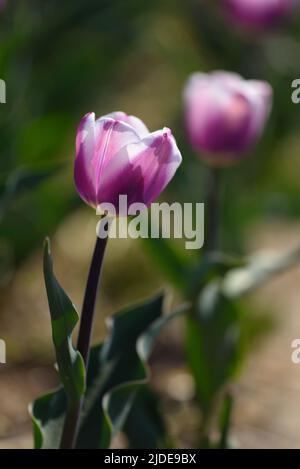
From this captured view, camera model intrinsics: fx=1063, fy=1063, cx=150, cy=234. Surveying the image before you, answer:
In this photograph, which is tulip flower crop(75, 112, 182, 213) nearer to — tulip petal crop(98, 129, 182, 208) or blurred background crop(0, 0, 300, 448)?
tulip petal crop(98, 129, 182, 208)

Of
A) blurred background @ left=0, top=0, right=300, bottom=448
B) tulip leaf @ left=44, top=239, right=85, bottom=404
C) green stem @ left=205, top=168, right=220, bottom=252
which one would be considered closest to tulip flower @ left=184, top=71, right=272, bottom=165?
green stem @ left=205, top=168, right=220, bottom=252

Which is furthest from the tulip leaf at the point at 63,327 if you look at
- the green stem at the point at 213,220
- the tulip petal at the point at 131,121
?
the green stem at the point at 213,220

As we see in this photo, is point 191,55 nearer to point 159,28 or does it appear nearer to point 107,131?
point 159,28

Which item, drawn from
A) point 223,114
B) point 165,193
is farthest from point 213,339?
point 165,193

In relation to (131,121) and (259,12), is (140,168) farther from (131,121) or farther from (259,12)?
(259,12)

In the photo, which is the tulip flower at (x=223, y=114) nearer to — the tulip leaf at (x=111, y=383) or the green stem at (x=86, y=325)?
the tulip leaf at (x=111, y=383)
